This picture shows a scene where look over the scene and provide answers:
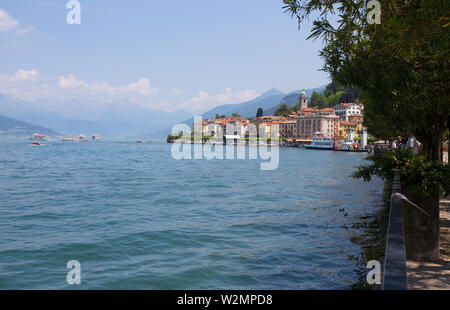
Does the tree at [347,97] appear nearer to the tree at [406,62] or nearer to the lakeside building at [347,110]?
the lakeside building at [347,110]

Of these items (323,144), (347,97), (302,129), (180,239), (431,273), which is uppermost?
(347,97)

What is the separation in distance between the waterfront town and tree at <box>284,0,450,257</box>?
4220 inches

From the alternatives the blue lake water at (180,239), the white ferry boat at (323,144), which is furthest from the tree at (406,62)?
the white ferry boat at (323,144)

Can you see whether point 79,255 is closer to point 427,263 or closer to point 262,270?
point 262,270

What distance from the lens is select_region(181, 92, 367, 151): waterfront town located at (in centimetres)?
13200

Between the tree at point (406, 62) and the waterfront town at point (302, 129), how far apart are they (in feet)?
352

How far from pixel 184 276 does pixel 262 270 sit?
1931 millimetres

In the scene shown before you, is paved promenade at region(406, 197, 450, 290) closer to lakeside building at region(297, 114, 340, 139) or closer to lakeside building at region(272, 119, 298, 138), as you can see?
lakeside building at region(297, 114, 340, 139)

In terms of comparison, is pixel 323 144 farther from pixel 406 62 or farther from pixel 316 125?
pixel 406 62

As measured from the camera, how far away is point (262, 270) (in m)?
9.59

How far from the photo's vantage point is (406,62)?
7.02 metres

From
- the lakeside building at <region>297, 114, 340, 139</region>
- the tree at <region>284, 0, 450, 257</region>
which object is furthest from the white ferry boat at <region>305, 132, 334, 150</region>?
the tree at <region>284, 0, 450, 257</region>

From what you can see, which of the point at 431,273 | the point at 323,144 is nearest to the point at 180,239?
the point at 431,273

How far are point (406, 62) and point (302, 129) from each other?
150 m
